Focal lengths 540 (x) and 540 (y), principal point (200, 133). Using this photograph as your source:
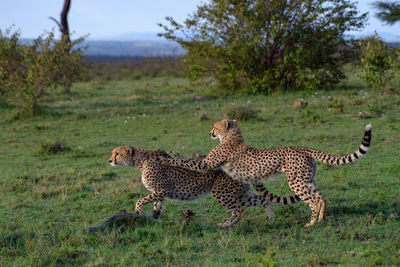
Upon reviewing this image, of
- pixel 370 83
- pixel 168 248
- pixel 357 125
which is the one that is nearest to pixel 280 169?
pixel 168 248

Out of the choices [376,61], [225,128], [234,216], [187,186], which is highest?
[376,61]

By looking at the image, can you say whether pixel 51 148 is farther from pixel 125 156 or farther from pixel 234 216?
pixel 234 216

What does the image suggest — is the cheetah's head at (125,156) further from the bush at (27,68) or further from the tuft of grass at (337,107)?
the bush at (27,68)

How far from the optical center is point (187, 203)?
20.9 feet

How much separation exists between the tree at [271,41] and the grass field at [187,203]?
170 cm

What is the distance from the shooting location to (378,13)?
26.0 metres

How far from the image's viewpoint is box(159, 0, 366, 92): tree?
598 inches

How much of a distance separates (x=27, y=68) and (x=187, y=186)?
10871 millimetres

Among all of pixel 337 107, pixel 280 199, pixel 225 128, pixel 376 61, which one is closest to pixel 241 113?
pixel 337 107

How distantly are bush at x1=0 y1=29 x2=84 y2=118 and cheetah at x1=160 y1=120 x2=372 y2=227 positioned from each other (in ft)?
30.0

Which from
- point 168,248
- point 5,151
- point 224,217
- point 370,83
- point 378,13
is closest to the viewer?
point 168,248

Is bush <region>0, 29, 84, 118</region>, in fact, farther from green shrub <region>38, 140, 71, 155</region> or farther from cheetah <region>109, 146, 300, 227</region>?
cheetah <region>109, 146, 300, 227</region>

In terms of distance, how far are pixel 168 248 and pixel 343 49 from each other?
42.5 ft

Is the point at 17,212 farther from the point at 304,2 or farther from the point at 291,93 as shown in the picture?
the point at 304,2
